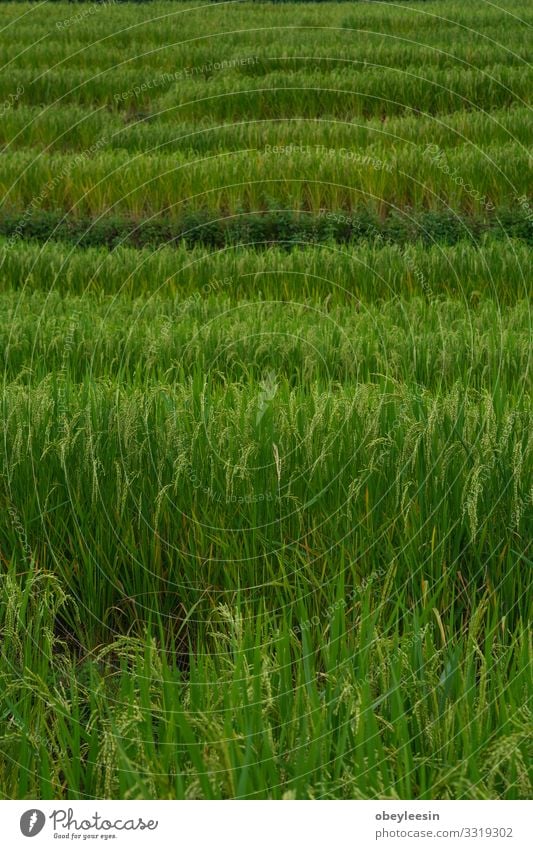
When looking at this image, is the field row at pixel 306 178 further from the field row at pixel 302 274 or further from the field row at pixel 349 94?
the field row at pixel 349 94

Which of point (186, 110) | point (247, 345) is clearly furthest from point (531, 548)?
point (186, 110)

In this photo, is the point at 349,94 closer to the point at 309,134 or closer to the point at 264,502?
the point at 309,134

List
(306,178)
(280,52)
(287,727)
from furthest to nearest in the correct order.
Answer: (280,52) < (306,178) < (287,727)

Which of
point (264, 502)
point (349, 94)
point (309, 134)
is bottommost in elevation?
point (264, 502)

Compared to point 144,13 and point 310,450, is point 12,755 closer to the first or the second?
point 310,450

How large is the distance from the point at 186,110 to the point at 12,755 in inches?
381

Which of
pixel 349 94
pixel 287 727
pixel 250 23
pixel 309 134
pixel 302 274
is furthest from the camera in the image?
pixel 250 23

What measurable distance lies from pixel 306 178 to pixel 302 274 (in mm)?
2193

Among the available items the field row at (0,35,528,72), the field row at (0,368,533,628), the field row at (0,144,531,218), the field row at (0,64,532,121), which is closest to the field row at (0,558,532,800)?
the field row at (0,368,533,628)

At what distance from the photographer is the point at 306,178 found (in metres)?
6.78

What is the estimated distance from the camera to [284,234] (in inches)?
258

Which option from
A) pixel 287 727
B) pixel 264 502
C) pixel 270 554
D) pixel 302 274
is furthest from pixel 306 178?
pixel 287 727

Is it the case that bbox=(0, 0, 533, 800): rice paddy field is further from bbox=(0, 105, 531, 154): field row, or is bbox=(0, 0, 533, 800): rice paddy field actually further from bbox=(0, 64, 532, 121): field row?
bbox=(0, 64, 532, 121): field row

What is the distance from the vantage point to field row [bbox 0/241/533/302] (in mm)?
4859
